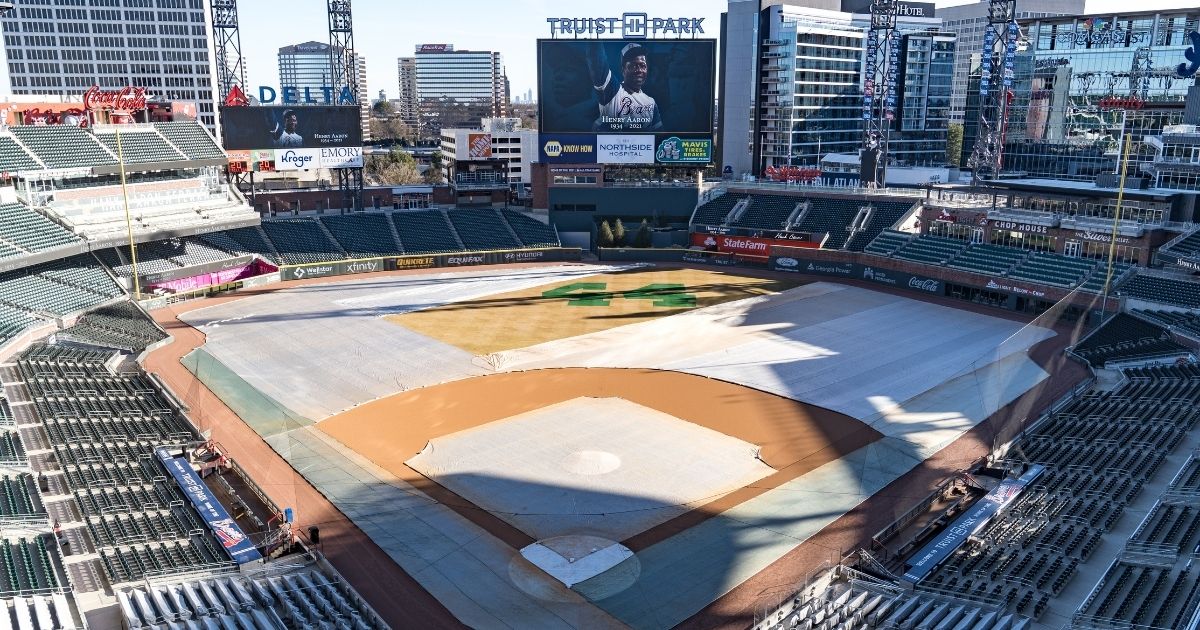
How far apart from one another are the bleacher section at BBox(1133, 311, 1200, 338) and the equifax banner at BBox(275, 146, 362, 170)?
66.2 metres

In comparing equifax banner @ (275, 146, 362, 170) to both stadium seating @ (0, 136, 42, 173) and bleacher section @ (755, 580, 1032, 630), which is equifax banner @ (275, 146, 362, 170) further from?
bleacher section @ (755, 580, 1032, 630)

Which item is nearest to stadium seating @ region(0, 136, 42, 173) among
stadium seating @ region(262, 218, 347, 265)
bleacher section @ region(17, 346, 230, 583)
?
stadium seating @ region(262, 218, 347, 265)

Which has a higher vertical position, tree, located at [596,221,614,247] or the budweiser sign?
the budweiser sign

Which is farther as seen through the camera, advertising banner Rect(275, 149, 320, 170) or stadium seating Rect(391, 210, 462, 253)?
stadium seating Rect(391, 210, 462, 253)

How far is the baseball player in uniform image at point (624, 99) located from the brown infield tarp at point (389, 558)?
4462 centimetres

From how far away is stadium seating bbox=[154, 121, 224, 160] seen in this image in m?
68.8

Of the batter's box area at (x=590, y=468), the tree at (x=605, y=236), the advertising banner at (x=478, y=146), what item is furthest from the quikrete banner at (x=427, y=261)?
the batter's box area at (x=590, y=468)

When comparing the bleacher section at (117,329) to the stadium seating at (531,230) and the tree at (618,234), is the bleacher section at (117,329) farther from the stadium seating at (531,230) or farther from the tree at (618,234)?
the tree at (618,234)

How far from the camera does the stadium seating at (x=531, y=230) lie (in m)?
82.6

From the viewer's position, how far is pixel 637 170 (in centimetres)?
9219

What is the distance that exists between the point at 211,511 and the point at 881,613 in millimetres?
21677

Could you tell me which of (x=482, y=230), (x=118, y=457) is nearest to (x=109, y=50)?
(x=482, y=230)

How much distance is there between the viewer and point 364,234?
79.4 metres

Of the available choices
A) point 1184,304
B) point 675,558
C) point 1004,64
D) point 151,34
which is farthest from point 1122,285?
point 151,34
